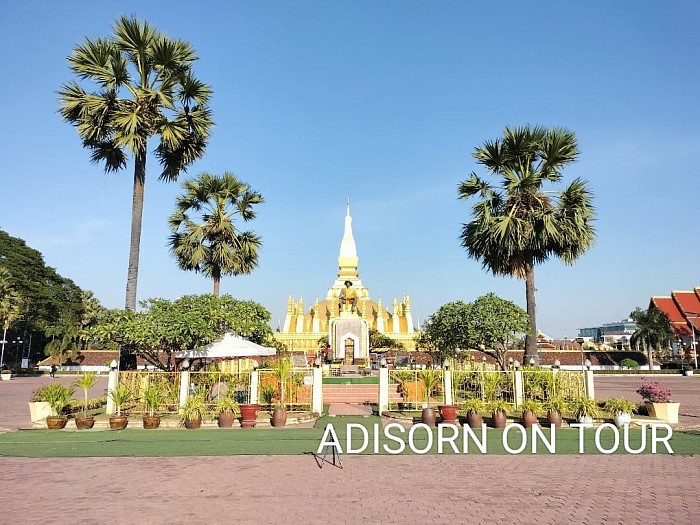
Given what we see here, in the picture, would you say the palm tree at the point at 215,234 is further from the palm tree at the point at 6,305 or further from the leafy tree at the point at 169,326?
the palm tree at the point at 6,305

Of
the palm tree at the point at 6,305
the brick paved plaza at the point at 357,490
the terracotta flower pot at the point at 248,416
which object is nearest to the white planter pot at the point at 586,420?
the brick paved plaza at the point at 357,490

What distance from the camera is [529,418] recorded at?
43.3 feet

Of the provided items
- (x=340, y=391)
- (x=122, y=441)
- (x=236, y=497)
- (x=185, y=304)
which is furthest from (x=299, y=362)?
(x=236, y=497)

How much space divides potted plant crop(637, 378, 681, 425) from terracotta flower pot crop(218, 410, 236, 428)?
448 inches

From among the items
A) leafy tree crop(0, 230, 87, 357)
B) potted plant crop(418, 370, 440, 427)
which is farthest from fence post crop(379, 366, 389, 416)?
leafy tree crop(0, 230, 87, 357)

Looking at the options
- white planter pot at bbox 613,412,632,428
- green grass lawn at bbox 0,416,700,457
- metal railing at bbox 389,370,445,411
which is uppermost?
metal railing at bbox 389,370,445,411

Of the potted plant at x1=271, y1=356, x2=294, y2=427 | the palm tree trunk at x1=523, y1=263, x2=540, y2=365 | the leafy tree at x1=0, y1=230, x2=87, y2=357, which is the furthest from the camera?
the leafy tree at x1=0, y1=230, x2=87, y2=357

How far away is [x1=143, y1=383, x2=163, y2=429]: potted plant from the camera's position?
13.4m

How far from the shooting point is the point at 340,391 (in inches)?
801

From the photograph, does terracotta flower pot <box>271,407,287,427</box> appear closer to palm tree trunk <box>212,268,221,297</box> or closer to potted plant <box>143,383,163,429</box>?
potted plant <box>143,383,163,429</box>

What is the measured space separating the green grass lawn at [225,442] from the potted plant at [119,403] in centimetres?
26

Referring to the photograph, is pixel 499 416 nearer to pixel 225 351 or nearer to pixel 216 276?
pixel 225 351

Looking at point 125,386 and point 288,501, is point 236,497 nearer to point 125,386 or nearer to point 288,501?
point 288,501

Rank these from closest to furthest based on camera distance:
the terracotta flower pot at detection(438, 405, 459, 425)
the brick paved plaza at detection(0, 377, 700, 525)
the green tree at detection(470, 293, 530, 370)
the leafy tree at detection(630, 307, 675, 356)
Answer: the brick paved plaza at detection(0, 377, 700, 525), the terracotta flower pot at detection(438, 405, 459, 425), the green tree at detection(470, 293, 530, 370), the leafy tree at detection(630, 307, 675, 356)
